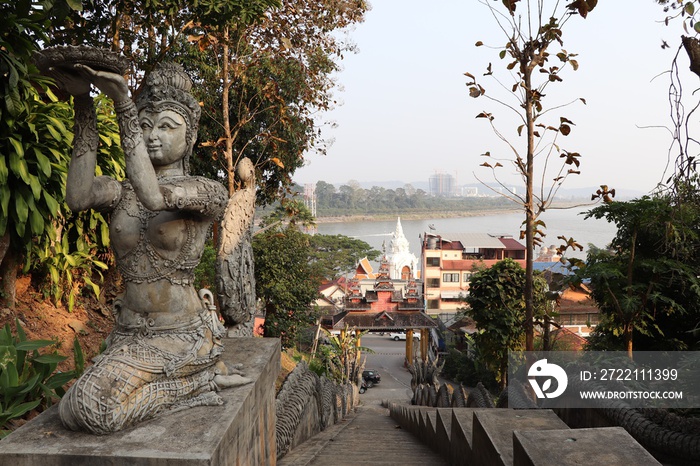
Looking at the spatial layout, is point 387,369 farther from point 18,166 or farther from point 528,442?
point 528,442

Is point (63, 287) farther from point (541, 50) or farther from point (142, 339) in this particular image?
point (541, 50)

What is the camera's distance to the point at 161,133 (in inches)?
111

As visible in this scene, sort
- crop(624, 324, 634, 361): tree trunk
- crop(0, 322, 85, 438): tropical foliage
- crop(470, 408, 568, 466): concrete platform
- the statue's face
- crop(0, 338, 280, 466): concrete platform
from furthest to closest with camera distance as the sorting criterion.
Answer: crop(624, 324, 634, 361): tree trunk
crop(0, 322, 85, 438): tropical foliage
the statue's face
crop(470, 408, 568, 466): concrete platform
crop(0, 338, 280, 466): concrete platform

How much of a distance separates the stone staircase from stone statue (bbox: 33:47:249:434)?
1.33 metres

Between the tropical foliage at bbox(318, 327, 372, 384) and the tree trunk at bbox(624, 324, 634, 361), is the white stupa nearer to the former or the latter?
the tropical foliage at bbox(318, 327, 372, 384)

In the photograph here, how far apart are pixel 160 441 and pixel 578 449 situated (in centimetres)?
165

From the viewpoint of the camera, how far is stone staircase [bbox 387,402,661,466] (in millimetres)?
2041

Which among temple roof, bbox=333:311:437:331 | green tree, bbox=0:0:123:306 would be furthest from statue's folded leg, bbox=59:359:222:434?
temple roof, bbox=333:311:437:331

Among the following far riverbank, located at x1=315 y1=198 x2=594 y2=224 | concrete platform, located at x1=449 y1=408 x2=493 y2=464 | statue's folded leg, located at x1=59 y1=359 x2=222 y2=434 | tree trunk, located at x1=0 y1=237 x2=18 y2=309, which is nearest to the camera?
statue's folded leg, located at x1=59 y1=359 x2=222 y2=434

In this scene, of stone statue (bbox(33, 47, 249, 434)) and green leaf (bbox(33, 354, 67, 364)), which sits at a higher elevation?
stone statue (bbox(33, 47, 249, 434))

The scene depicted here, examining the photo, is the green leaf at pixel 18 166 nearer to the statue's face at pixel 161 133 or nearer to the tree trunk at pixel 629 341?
the statue's face at pixel 161 133

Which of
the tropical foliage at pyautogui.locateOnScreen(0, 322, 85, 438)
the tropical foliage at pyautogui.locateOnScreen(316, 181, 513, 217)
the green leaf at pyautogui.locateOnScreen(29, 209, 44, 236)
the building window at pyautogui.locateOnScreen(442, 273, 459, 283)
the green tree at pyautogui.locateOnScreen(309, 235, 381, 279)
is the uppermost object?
the tropical foliage at pyautogui.locateOnScreen(316, 181, 513, 217)

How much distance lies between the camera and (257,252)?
1230cm

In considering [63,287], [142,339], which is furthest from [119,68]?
[63,287]
